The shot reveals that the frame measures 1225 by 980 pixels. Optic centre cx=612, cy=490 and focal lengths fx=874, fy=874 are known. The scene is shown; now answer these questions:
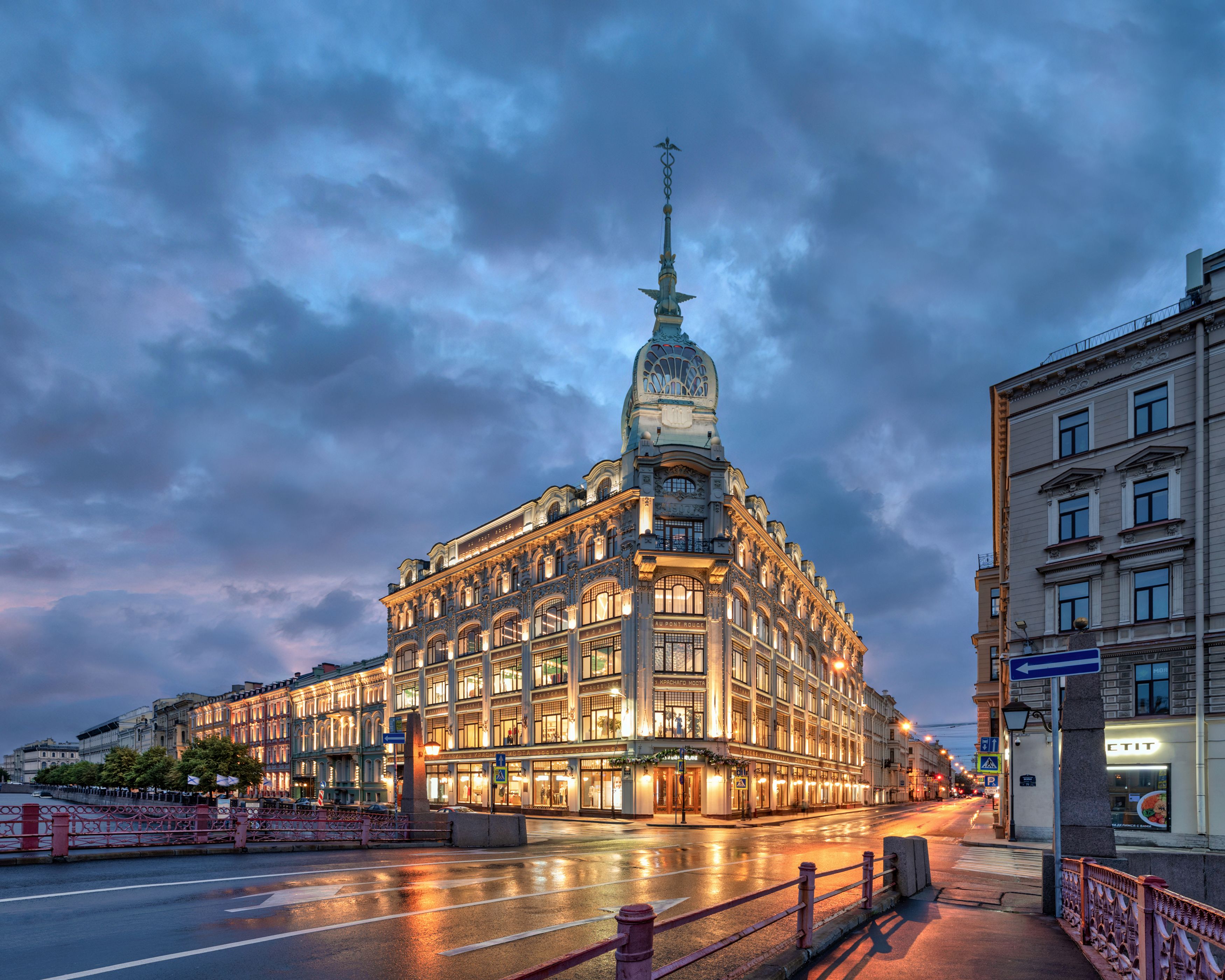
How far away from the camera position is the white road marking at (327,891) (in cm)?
1350

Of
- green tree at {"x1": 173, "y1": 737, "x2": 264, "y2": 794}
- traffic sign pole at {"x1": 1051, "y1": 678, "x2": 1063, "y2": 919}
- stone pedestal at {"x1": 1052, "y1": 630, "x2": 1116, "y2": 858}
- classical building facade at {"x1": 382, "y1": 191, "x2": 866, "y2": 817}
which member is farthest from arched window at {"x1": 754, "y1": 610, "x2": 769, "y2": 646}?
traffic sign pole at {"x1": 1051, "y1": 678, "x2": 1063, "y2": 919}

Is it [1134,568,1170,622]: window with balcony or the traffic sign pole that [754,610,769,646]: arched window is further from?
the traffic sign pole

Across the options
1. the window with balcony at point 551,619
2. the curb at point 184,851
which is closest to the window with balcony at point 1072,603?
the curb at point 184,851

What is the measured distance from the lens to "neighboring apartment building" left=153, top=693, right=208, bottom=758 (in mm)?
144125

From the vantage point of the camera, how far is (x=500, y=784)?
6488 centimetres

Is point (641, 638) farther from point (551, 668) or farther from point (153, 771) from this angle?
point (153, 771)

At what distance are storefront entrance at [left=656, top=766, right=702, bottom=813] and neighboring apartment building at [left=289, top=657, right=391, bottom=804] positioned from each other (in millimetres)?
36226

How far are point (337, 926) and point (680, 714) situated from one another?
1706 inches

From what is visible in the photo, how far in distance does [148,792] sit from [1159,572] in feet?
328

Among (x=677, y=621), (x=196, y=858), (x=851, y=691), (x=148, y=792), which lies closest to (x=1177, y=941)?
(x=196, y=858)

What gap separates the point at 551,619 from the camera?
204ft

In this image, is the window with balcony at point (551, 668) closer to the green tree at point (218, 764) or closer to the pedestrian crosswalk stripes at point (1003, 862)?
the green tree at point (218, 764)

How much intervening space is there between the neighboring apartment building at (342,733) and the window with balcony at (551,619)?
1017 inches

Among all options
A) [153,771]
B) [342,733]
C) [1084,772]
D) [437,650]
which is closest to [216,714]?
[153,771]
